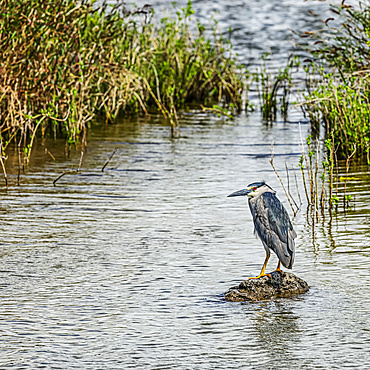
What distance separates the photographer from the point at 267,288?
5277 millimetres

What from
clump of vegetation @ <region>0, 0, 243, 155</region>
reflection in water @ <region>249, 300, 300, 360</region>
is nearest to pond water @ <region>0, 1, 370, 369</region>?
reflection in water @ <region>249, 300, 300, 360</region>

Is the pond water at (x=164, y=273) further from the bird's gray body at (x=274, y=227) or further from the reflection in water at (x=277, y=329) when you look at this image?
the bird's gray body at (x=274, y=227)

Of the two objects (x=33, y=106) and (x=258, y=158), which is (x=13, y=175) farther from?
(x=258, y=158)

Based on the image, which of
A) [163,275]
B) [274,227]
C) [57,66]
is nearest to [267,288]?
[274,227]

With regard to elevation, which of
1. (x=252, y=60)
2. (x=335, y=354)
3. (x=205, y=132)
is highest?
(x=252, y=60)

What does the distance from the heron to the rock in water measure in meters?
0.06

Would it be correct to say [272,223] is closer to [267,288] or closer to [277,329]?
[267,288]

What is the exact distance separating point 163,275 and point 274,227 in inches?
40.0

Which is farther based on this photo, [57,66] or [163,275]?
[57,66]

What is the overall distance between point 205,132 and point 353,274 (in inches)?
305

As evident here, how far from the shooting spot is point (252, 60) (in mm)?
21188

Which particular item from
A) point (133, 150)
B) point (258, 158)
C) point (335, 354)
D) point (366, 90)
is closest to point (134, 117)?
point (133, 150)

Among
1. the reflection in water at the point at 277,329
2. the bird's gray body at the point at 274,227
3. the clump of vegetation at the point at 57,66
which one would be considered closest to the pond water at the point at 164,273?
the reflection in water at the point at 277,329

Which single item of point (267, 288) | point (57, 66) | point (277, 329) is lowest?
point (277, 329)
